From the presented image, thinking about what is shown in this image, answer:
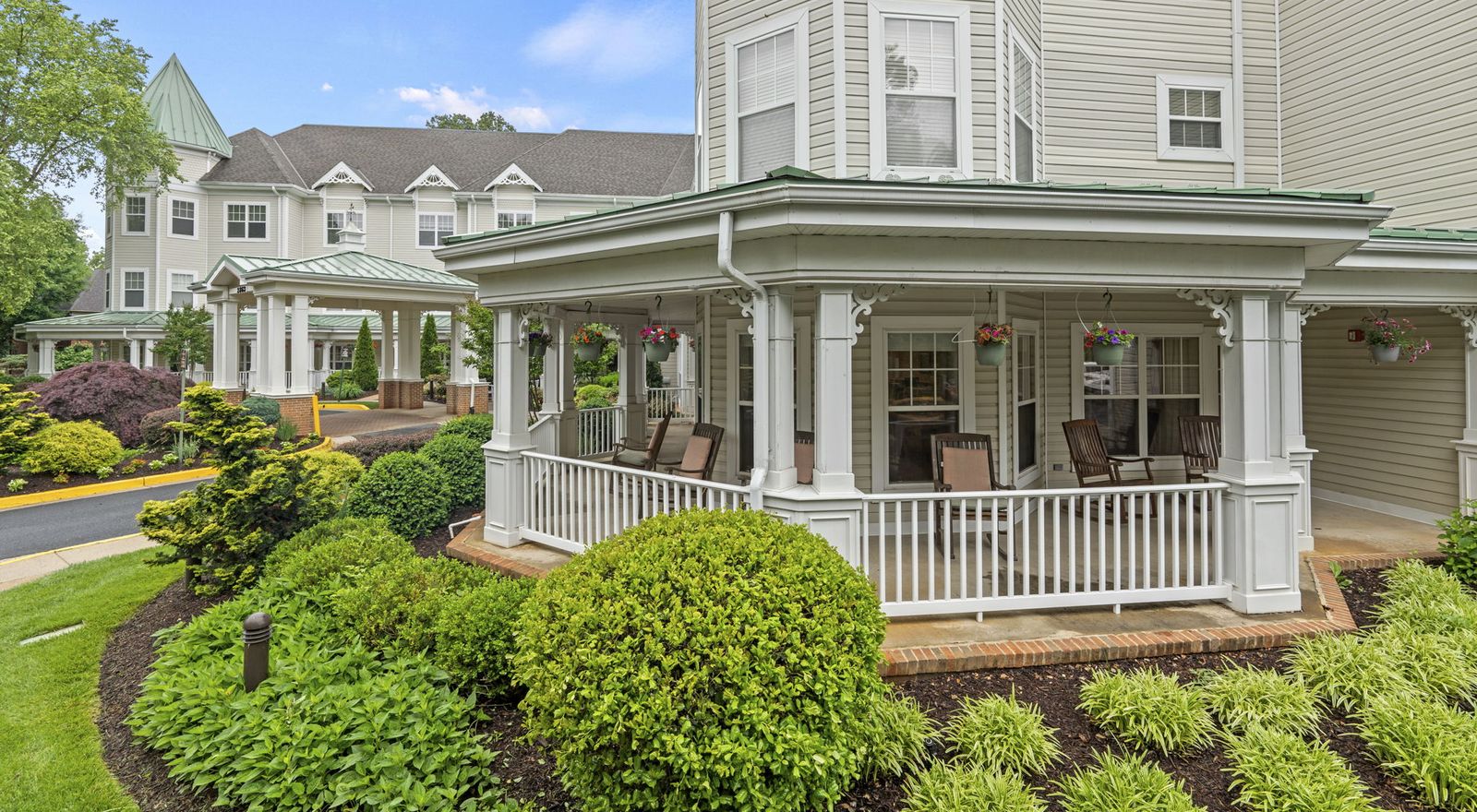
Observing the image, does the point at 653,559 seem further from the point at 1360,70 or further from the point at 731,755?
the point at 1360,70

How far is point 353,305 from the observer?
1709 cm

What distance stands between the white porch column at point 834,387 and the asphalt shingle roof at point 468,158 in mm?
22468

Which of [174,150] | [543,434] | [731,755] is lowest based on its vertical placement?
[731,755]

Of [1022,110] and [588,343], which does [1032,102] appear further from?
[588,343]

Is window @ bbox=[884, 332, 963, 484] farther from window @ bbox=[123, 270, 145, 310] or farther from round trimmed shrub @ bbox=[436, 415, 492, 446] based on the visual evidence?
window @ bbox=[123, 270, 145, 310]

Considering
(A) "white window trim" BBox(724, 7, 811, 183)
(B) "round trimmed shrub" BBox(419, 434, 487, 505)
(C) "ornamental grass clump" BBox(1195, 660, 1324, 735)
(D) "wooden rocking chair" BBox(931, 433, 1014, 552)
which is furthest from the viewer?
(B) "round trimmed shrub" BBox(419, 434, 487, 505)

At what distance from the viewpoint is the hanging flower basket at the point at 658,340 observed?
692 centimetres

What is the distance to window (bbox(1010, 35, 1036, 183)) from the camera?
7.23m

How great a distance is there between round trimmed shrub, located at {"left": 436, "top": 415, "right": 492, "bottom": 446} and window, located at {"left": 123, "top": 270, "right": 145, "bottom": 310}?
23.3m

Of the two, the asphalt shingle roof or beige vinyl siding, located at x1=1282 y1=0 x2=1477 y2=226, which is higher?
the asphalt shingle roof

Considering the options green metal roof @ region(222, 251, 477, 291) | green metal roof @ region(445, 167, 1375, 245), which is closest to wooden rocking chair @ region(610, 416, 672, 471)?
green metal roof @ region(445, 167, 1375, 245)

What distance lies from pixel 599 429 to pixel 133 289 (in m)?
24.7

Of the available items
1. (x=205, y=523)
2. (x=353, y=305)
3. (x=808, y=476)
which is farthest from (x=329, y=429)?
(x=808, y=476)

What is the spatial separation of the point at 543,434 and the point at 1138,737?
5.95m
